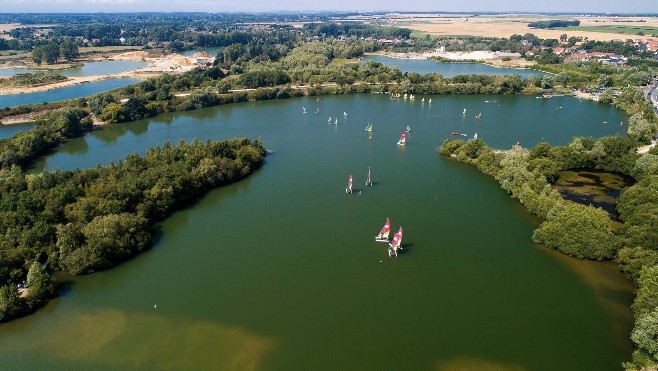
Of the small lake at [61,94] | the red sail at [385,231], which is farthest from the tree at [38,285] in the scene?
the small lake at [61,94]

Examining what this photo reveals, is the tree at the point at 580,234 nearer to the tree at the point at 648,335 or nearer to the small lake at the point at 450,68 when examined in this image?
the tree at the point at 648,335

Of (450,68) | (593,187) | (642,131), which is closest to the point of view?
(593,187)

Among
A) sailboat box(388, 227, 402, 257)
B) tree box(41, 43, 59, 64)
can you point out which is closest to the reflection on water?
sailboat box(388, 227, 402, 257)

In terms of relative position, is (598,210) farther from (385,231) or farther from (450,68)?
(450,68)

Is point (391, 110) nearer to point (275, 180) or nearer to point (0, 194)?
point (275, 180)

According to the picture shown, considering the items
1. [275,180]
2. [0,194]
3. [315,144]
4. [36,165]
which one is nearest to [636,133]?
[315,144]

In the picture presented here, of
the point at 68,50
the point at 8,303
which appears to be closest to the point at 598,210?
the point at 8,303
